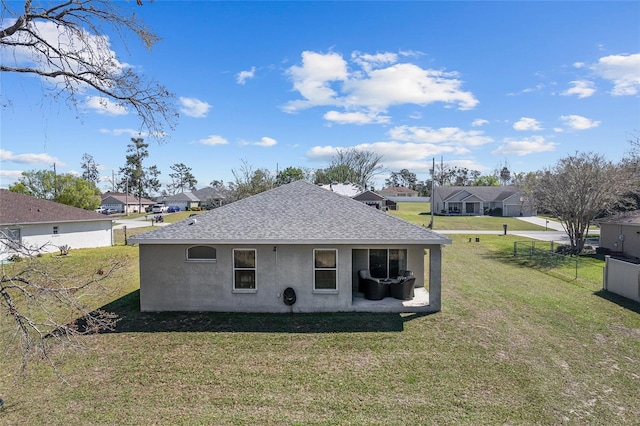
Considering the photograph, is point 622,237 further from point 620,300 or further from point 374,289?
point 374,289

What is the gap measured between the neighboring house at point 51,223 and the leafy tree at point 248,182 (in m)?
10.9

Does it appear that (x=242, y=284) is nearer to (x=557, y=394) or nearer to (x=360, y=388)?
(x=360, y=388)

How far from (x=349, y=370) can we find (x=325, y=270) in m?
4.09

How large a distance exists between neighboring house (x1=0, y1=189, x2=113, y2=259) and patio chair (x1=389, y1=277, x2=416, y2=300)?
20.7 m

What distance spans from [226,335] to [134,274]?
34.7 feet

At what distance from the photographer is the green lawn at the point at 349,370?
254 inches

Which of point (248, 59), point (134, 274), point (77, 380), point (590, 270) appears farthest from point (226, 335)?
point (590, 270)

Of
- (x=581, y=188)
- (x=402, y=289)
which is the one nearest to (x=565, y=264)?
(x=581, y=188)

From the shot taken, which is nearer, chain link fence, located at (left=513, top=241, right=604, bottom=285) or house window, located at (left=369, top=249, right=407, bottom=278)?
house window, located at (left=369, top=249, right=407, bottom=278)

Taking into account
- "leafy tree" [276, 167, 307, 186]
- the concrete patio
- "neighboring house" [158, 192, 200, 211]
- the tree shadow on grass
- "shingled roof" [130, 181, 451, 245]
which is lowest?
the tree shadow on grass

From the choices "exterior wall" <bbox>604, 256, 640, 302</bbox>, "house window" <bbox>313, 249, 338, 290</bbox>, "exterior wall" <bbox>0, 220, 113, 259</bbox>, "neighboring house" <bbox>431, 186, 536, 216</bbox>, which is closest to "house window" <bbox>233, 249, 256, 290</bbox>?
"house window" <bbox>313, 249, 338, 290</bbox>

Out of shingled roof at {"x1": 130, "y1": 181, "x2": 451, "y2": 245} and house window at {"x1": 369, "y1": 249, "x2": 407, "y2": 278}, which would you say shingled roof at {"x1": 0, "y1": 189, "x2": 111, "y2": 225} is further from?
house window at {"x1": 369, "y1": 249, "x2": 407, "y2": 278}

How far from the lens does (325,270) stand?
38.4ft

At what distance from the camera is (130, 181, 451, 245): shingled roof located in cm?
1120
